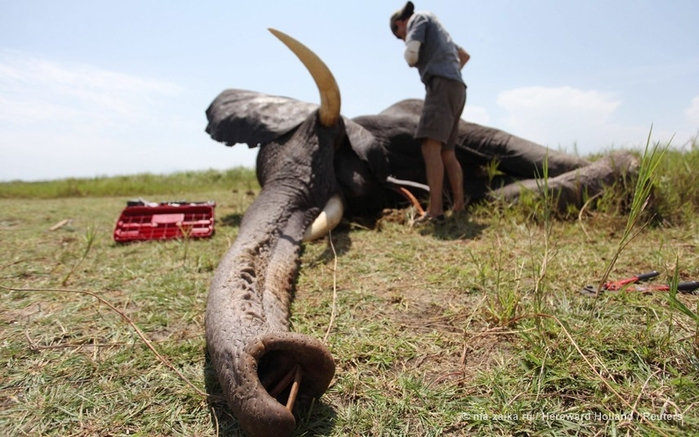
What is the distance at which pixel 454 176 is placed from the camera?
4.27 metres

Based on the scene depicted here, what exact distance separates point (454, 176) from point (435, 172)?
0.38 m

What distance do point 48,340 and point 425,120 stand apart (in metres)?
3.17

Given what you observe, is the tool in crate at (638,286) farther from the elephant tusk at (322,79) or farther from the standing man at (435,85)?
the elephant tusk at (322,79)

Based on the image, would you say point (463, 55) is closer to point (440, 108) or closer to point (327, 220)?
point (440, 108)

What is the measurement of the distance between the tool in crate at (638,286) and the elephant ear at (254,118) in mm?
2572

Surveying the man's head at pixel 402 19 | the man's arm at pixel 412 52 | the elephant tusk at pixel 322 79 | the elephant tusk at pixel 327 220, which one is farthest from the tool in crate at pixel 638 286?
the man's head at pixel 402 19

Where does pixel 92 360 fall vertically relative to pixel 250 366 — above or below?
below

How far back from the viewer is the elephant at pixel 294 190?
4.26ft

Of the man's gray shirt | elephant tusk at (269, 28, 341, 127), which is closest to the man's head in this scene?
the man's gray shirt

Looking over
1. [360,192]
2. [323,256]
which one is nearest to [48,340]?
[323,256]

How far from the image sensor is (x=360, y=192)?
150 inches

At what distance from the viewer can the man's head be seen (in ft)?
13.7

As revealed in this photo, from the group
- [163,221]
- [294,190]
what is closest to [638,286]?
[294,190]

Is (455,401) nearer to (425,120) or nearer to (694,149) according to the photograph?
(425,120)
